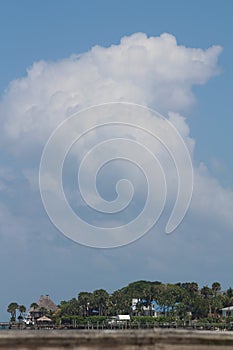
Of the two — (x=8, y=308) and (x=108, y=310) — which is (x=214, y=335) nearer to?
(x=108, y=310)

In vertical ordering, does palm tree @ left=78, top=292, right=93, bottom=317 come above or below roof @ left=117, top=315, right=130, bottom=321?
above

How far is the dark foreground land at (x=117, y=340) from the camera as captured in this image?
27.6 ft

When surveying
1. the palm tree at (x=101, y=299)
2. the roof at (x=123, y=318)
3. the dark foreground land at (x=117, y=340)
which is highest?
the palm tree at (x=101, y=299)

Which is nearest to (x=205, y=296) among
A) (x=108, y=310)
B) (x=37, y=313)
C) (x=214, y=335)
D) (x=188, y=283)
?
(x=188, y=283)

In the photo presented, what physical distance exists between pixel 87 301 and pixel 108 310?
7857 millimetres

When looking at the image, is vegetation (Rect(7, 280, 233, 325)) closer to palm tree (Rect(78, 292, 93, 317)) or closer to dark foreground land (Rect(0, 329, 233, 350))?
palm tree (Rect(78, 292, 93, 317))

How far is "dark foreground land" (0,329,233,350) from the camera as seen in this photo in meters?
8.41

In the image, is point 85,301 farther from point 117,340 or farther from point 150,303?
point 117,340

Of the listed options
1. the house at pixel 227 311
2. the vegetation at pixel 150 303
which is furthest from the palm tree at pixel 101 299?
the house at pixel 227 311

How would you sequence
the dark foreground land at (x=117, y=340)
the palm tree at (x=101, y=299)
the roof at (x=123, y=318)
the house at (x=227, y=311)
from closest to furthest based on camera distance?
1. the dark foreground land at (x=117, y=340)
2. the house at (x=227, y=311)
3. the roof at (x=123, y=318)
4. the palm tree at (x=101, y=299)

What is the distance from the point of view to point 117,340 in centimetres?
859

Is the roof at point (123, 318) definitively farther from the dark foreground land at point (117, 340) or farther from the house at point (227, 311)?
the dark foreground land at point (117, 340)

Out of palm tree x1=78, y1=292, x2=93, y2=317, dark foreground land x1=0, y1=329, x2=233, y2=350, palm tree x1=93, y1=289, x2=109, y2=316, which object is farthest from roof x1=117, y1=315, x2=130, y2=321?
dark foreground land x1=0, y1=329, x2=233, y2=350

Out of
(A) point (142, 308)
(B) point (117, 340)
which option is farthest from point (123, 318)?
(B) point (117, 340)
